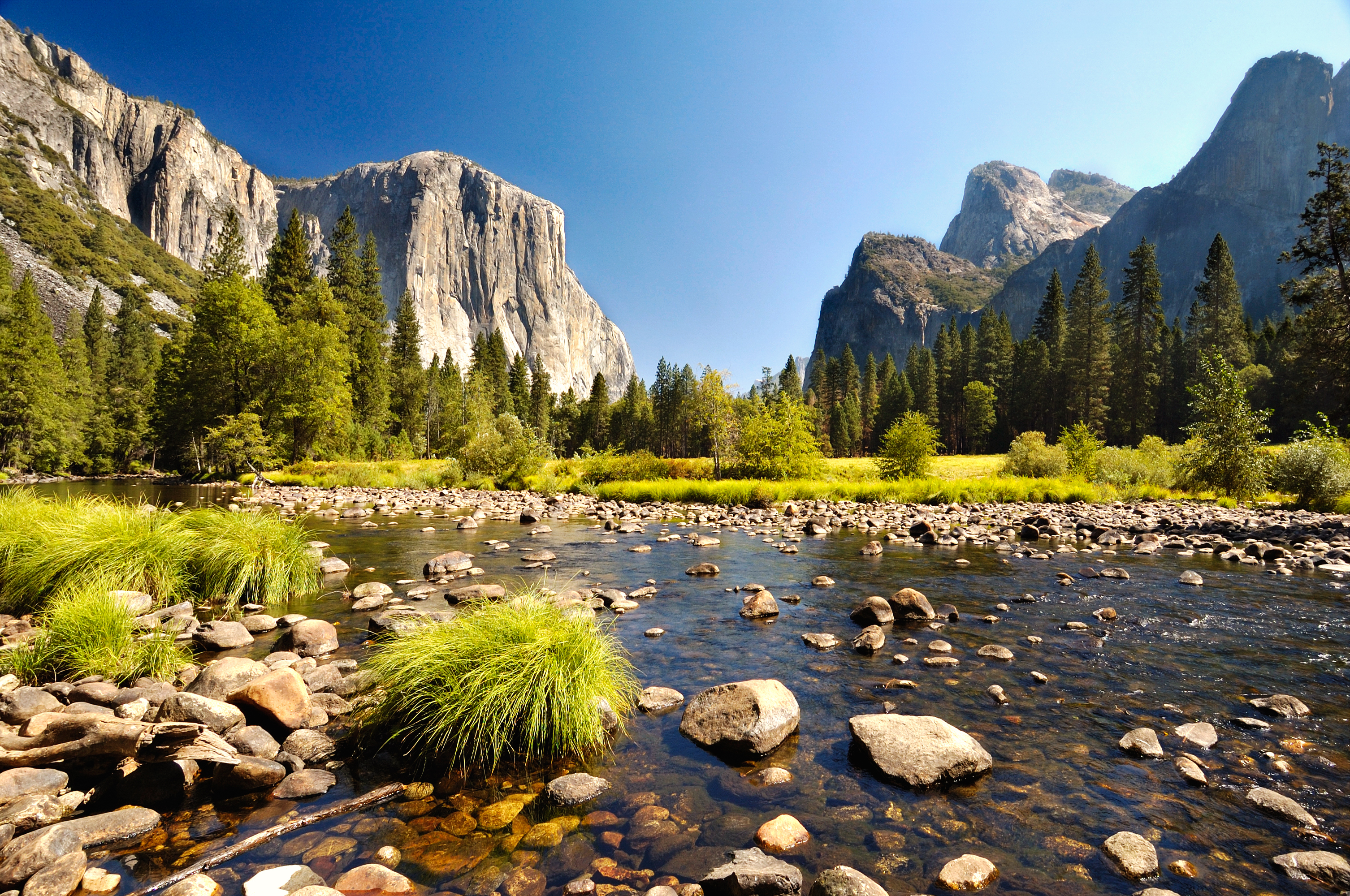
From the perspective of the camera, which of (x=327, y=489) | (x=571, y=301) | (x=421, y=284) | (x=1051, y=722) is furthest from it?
(x=571, y=301)

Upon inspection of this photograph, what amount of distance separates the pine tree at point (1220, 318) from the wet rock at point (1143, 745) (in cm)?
7794

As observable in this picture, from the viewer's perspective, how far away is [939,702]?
18.0 ft

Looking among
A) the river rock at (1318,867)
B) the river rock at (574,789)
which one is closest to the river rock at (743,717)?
the river rock at (574,789)

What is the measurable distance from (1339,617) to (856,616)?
7498 mm

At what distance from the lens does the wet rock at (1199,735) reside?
4688 millimetres

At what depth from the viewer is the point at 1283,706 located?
526 centimetres

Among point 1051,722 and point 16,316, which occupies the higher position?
point 16,316

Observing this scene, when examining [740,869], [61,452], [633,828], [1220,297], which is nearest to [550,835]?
[633,828]

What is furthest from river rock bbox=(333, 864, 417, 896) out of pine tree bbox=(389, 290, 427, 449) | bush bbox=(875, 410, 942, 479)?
pine tree bbox=(389, 290, 427, 449)

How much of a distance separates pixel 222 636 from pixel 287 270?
54395 mm

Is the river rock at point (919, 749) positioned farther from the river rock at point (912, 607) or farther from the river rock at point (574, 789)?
the river rock at point (912, 607)

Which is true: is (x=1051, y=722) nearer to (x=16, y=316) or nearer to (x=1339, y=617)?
(x=1339, y=617)

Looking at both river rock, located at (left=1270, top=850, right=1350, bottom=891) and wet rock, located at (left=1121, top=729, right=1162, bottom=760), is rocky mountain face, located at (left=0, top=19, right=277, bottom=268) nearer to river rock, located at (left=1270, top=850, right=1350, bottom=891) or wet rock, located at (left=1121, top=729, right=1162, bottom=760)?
wet rock, located at (left=1121, top=729, right=1162, bottom=760)

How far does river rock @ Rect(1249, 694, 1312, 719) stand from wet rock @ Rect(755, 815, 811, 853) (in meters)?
5.16
